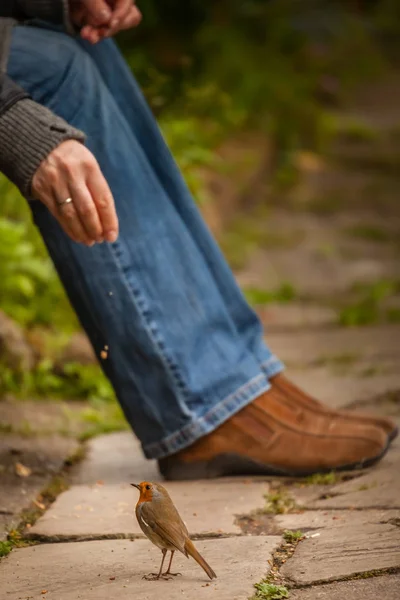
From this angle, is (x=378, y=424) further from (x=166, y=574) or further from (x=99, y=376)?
(x=99, y=376)

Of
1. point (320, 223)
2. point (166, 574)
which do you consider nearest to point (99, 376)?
point (166, 574)

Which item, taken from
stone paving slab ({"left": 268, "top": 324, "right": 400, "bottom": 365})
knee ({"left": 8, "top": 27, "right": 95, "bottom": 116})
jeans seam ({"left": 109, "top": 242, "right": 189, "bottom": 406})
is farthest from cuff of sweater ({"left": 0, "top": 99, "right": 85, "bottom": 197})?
stone paving slab ({"left": 268, "top": 324, "right": 400, "bottom": 365})

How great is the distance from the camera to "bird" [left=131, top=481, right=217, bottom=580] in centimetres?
147

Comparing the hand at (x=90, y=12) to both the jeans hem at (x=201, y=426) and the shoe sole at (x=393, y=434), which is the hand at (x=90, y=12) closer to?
the jeans hem at (x=201, y=426)

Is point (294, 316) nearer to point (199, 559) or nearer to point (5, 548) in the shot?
point (5, 548)

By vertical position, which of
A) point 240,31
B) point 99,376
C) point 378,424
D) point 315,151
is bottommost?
point 315,151

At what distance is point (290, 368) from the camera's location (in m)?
3.28

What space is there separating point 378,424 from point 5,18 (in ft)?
3.88

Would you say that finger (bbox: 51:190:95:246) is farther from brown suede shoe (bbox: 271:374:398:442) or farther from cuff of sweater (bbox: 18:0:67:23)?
brown suede shoe (bbox: 271:374:398:442)

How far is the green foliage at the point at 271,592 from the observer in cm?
139

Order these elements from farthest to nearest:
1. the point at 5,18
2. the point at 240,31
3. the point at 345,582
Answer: the point at 240,31
the point at 5,18
the point at 345,582

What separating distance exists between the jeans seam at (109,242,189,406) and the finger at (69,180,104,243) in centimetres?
29

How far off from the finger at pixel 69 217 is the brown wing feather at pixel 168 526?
0.49 metres

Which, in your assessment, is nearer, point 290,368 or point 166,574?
point 166,574
